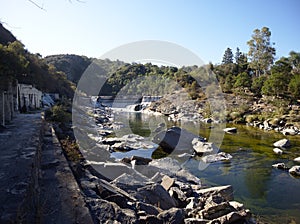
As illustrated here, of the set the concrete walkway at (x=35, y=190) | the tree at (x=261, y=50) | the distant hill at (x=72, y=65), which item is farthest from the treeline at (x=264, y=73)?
the distant hill at (x=72, y=65)

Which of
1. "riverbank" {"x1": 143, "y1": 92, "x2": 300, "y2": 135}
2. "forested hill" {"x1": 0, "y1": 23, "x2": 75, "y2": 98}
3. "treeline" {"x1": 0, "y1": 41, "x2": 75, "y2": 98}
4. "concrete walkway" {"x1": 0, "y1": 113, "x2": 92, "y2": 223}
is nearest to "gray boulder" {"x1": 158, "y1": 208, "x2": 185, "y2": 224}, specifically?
"concrete walkway" {"x1": 0, "y1": 113, "x2": 92, "y2": 223}

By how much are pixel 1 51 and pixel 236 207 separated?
1054cm

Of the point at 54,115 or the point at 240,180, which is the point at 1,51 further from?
the point at 240,180

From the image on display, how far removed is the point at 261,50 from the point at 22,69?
32572mm

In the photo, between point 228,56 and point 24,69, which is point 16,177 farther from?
point 228,56

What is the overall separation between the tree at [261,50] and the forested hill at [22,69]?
2697 centimetres

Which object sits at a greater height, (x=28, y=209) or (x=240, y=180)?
(x=28, y=209)

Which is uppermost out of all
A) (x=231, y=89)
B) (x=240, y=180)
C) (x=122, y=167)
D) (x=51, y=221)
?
(x=231, y=89)

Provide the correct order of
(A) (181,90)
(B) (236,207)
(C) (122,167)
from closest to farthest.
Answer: (B) (236,207)
(C) (122,167)
(A) (181,90)

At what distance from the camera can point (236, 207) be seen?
5.21 m

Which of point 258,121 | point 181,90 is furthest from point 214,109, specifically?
point 181,90

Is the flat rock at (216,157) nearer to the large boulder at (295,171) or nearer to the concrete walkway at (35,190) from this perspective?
the large boulder at (295,171)

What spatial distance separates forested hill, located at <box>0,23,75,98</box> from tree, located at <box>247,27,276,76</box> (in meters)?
27.0

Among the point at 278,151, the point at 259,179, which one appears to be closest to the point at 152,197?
the point at 259,179
